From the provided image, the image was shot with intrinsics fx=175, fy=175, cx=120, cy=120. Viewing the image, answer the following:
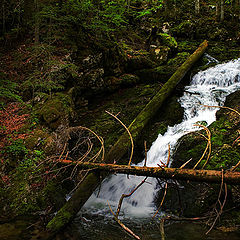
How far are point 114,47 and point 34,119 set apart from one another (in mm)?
6410

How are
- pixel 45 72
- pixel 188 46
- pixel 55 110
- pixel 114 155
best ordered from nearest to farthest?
pixel 114 155
pixel 55 110
pixel 45 72
pixel 188 46

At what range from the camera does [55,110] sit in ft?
21.5

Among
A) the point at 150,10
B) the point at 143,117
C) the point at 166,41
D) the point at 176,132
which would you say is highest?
the point at 150,10

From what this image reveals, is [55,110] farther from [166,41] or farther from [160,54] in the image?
[166,41]

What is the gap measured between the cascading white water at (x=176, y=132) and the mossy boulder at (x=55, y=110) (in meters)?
2.81

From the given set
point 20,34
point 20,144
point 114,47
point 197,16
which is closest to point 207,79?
point 114,47

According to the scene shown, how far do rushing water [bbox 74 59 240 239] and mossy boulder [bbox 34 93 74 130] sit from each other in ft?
9.34

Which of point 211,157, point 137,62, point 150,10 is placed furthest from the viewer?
point 150,10

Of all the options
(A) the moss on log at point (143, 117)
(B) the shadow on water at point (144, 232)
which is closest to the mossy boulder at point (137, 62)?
(A) the moss on log at point (143, 117)

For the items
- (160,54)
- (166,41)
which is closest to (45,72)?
(160,54)

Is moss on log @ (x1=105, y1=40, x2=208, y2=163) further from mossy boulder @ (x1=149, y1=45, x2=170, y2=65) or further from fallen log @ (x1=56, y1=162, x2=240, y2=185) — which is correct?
fallen log @ (x1=56, y1=162, x2=240, y2=185)

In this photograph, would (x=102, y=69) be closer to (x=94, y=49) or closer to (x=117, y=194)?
(x=94, y=49)

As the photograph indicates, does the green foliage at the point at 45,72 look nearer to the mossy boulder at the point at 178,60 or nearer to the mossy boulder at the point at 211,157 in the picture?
the mossy boulder at the point at 211,157

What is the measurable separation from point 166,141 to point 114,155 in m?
2.24
